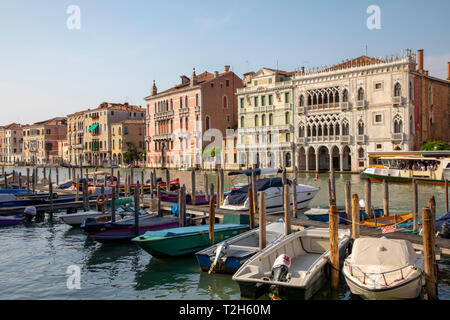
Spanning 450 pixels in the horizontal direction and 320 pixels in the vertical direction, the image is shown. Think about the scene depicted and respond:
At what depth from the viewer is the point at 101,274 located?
30.9 feet

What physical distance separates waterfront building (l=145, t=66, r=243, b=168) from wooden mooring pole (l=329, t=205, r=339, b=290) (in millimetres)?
36178

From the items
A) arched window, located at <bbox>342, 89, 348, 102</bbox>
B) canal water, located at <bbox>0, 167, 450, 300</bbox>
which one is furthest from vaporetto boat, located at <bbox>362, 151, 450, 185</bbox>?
canal water, located at <bbox>0, 167, 450, 300</bbox>

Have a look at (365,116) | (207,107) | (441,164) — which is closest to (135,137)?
(207,107)

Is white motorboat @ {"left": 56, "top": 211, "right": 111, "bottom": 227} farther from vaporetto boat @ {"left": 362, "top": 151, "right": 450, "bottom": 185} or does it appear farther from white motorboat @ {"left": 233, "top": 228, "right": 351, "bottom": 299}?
vaporetto boat @ {"left": 362, "top": 151, "right": 450, "bottom": 185}

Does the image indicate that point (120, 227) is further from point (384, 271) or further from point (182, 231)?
point (384, 271)

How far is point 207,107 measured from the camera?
45.0m

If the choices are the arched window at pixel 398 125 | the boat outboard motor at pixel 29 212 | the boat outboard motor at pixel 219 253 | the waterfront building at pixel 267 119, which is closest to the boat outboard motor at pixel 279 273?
the boat outboard motor at pixel 219 253

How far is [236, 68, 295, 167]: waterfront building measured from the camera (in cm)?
3869

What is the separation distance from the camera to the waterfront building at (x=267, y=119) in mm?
38688

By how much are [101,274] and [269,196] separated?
25.7 ft

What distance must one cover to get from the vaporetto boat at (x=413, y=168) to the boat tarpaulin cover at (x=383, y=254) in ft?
64.1

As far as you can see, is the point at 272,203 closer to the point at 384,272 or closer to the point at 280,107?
the point at 384,272

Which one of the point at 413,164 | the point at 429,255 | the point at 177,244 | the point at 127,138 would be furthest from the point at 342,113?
the point at 127,138

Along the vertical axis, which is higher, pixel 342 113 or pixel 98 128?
pixel 98 128
